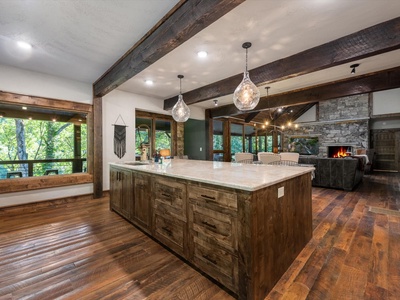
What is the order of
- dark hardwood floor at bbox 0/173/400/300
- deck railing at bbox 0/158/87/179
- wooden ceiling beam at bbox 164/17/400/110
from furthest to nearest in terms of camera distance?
deck railing at bbox 0/158/87/179, wooden ceiling beam at bbox 164/17/400/110, dark hardwood floor at bbox 0/173/400/300

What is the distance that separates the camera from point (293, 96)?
4.98 metres

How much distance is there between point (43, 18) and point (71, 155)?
116 inches

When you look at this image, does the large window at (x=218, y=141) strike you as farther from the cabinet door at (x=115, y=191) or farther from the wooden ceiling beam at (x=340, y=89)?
the cabinet door at (x=115, y=191)

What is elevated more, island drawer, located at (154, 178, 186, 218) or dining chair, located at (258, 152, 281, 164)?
dining chair, located at (258, 152, 281, 164)

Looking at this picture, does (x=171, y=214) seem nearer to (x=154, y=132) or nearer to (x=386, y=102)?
(x=154, y=132)

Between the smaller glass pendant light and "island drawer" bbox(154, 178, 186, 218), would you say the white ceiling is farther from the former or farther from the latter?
"island drawer" bbox(154, 178, 186, 218)

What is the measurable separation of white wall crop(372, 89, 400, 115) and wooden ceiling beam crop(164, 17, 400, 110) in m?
7.89

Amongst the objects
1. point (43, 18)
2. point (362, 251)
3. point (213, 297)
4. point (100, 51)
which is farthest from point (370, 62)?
point (43, 18)

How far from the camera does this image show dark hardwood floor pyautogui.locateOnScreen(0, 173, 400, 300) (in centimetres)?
152

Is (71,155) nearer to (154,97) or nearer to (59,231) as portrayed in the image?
(59,231)

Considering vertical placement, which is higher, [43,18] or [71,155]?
[43,18]

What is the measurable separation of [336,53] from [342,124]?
860cm

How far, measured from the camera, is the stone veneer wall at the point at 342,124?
8.70m

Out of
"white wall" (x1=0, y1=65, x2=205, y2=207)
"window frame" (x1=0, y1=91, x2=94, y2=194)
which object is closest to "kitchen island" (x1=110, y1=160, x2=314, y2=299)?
"window frame" (x1=0, y1=91, x2=94, y2=194)
